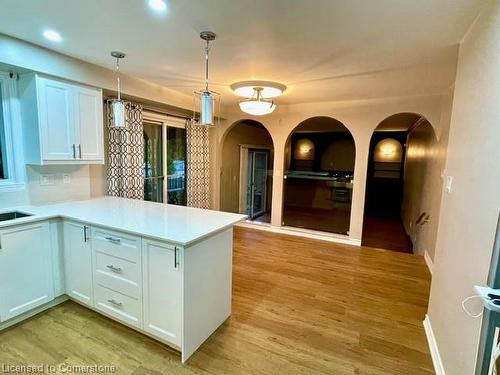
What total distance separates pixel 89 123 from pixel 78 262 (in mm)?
1575

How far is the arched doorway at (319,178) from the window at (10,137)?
158 inches

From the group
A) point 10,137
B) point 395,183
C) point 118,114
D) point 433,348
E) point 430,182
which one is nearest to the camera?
point 433,348

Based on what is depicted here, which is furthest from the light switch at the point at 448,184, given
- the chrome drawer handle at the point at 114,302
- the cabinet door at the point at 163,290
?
the chrome drawer handle at the point at 114,302

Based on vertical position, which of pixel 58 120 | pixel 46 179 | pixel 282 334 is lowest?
pixel 282 334

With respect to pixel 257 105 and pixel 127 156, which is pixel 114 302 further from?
pixel 257 105

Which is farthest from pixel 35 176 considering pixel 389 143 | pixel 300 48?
pixel 389 143

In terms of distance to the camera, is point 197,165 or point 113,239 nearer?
point 113,239

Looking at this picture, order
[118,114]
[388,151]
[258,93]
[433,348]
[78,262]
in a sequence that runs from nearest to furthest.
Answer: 1. [433,348]
2. [78,262]
3. [118,114]
4. [258,93]
5. [388,151]

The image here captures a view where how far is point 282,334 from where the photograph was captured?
225 centimetres

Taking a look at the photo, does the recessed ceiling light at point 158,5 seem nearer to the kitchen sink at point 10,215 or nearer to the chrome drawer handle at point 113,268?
the chrome drawer handle at point 113,268

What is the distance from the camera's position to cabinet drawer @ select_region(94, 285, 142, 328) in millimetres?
2096

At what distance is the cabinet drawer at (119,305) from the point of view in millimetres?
2096

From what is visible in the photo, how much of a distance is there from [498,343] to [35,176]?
3.89m

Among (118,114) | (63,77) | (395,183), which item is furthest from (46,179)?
(395,183)
